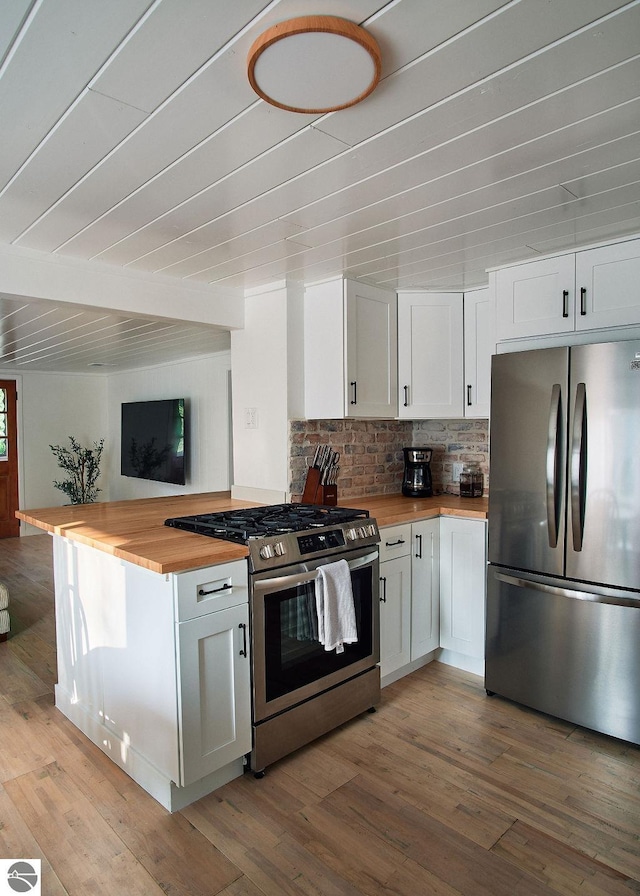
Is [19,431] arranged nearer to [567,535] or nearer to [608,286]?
[567,535]

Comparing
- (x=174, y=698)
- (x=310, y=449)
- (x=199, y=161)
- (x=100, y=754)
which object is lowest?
(x=100, y=754)

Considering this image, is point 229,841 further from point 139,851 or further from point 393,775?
point 393,775

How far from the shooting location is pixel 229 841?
6.15ft

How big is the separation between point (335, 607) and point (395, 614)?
65cm

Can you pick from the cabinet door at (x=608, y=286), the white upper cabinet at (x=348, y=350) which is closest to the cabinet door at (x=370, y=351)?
the white upper cabinet at (x=348, y=350)

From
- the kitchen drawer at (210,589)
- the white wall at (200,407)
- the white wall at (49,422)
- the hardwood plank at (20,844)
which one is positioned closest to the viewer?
the hardwood plank at (20,844)

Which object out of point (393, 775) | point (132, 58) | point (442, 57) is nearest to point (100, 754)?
point (393, 775)

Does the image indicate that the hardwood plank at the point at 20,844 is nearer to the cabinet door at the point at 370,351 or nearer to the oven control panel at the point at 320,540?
the oven control panel at the point at 320,540

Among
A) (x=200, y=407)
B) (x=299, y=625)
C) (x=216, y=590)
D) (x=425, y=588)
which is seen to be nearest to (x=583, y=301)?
(x=425, y=588)

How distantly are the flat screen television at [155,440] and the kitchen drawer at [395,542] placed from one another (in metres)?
3.73

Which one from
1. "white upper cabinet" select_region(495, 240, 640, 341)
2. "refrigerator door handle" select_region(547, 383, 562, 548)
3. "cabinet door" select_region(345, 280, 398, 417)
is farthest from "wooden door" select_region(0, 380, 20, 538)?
"refrigerator door handle" select_region(547, 383, 562, 548)

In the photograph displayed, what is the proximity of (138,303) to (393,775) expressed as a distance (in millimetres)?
2494

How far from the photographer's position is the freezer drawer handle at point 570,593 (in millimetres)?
2361

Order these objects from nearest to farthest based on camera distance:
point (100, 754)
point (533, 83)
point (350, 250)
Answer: point (533, 83) → point (100, 754) → point (350, 250)
